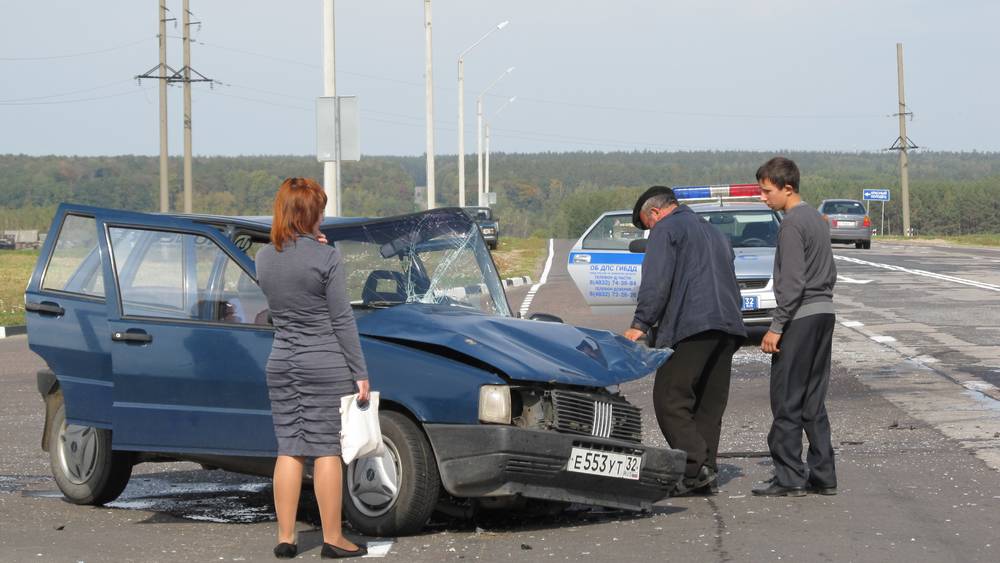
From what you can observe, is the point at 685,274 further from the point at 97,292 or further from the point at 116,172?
the point at 116,172

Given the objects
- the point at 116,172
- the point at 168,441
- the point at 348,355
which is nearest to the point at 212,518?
the point at 168,441

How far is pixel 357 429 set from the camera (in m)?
6.23

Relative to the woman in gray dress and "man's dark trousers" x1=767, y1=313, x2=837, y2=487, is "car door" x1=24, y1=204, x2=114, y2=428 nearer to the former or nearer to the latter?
the woman in gray dress

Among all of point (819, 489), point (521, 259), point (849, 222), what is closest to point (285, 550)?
point (819, 489)

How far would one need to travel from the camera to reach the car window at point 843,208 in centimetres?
4842

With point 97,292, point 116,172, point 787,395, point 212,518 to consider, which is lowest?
point 212,518

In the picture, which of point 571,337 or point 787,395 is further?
point 787,395

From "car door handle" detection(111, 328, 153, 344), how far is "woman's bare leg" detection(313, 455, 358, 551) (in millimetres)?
1375

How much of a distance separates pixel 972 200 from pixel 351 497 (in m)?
195

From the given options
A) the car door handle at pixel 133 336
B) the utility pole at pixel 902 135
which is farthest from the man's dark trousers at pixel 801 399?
the utility pole at pixel 902 135

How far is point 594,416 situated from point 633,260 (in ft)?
32.0

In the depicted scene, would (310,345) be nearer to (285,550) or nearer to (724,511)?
(285,550)

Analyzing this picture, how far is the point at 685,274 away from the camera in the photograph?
8.15 metres

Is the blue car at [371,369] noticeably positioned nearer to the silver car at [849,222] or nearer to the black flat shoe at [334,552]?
A: the black flat shoe at [334,552]
